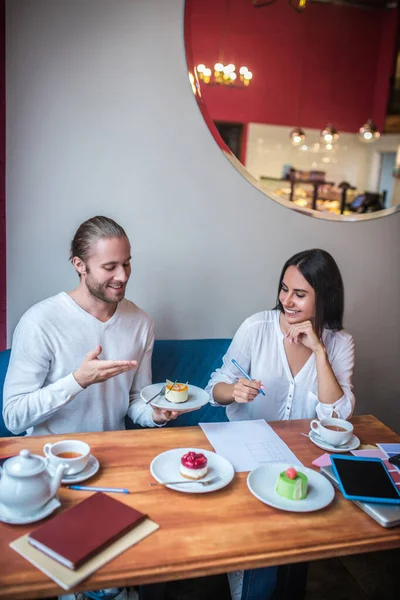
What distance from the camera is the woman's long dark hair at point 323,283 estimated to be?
1919 millimetres

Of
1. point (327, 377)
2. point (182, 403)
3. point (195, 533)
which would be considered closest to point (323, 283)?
point (327, 377)

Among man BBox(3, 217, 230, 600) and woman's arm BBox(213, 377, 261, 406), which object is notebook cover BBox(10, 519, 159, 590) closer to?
man BBox(3, 217, 230, 600)

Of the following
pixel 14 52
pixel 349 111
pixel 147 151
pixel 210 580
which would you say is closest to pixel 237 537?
pixel 210 580

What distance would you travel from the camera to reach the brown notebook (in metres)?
0.97

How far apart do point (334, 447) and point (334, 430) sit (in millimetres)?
56

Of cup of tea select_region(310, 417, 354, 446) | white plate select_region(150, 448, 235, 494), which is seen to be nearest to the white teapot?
white plate select_region(150, 448, 235, 494)

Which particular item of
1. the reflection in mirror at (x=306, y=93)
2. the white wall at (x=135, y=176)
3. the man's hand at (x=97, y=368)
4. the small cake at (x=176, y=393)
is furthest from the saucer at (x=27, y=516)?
the reflection in mirror at (x=306, y=93)

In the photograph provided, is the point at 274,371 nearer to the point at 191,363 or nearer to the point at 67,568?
the point at 191,363

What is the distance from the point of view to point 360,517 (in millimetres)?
1206

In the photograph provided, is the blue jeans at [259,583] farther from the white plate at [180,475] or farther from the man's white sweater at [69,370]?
the man's white sweater at [69,370]

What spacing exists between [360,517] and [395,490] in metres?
0.14

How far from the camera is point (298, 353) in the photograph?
1979 mm

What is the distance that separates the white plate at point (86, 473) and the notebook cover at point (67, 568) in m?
0.20

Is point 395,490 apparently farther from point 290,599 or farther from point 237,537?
point 290,599
